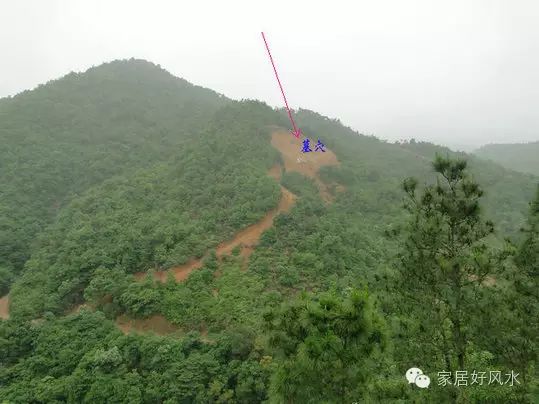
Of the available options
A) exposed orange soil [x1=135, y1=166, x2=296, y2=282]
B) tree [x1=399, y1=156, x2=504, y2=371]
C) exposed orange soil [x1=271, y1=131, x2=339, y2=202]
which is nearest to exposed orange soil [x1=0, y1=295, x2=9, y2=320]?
exposed orange soil [x1=135, y1=166, x2=296, y2=282]

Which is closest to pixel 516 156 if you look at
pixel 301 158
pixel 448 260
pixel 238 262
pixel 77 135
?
pixel 301 158

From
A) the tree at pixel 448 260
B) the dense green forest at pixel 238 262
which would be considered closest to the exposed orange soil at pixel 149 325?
the dense green forest at pixel 238 262

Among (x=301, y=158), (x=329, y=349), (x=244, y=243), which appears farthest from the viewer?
(x=301, y=158)

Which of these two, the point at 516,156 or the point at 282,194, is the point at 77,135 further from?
the point at 516,156

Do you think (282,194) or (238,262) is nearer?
(238,262)

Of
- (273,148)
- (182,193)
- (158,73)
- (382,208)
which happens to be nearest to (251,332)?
(182,193)

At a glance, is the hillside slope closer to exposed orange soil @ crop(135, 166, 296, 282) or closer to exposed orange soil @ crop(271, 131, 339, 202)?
exposed orange soil @ crop(271, 131, 339, 202)

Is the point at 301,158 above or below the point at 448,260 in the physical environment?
below
